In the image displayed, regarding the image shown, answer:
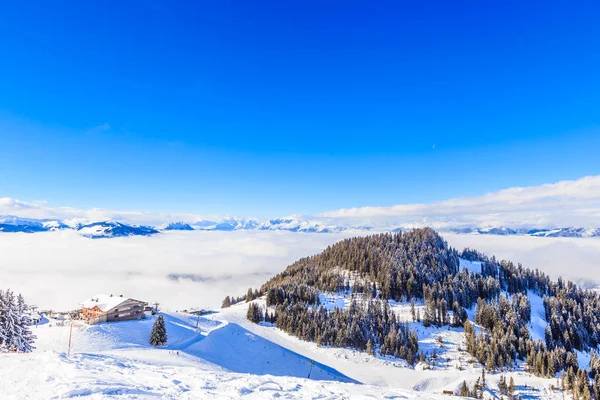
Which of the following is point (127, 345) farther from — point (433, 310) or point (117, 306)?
point (433, 310)

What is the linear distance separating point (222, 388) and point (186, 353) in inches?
2034

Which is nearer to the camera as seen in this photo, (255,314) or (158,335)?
(158,335)

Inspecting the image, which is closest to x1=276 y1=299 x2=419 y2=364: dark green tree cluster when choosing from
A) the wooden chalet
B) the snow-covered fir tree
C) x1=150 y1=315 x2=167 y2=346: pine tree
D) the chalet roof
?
the wooden chalet

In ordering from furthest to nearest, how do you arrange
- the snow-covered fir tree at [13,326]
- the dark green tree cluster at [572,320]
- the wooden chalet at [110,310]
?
the dark green tree cluster at [572,320], the wooden chalet at [110,310], the snow-covered fir tree at [13,326]

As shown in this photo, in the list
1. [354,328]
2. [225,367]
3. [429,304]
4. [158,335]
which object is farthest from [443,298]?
[158,335]

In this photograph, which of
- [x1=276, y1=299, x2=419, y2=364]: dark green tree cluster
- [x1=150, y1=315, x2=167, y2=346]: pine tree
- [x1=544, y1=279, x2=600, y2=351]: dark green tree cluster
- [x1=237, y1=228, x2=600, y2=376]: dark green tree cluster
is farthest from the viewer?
[x1=544, y1=279, x2=600, y2=351]: dark green tree cluster

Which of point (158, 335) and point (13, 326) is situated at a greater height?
point (13, 326)

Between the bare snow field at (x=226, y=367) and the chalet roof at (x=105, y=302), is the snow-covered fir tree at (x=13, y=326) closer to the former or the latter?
the bare snow field at (x=226, y=367)

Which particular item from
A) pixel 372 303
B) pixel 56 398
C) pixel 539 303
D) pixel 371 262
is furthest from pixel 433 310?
pixel 56 398

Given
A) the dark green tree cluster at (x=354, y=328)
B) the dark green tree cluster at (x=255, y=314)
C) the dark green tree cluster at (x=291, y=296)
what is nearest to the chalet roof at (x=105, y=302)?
the dark green tree cluster at (x=255, y=314)

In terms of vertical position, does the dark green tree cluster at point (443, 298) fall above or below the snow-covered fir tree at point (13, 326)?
below

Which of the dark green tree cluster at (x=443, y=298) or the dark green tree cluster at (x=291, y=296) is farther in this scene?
the dark green tree cluster at (x=291, y=296)

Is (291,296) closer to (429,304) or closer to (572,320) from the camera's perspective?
(429,304)

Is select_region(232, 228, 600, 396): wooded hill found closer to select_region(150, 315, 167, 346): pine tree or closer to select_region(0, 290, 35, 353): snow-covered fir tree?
select_region(150, 315, 167, 346): pine tree
